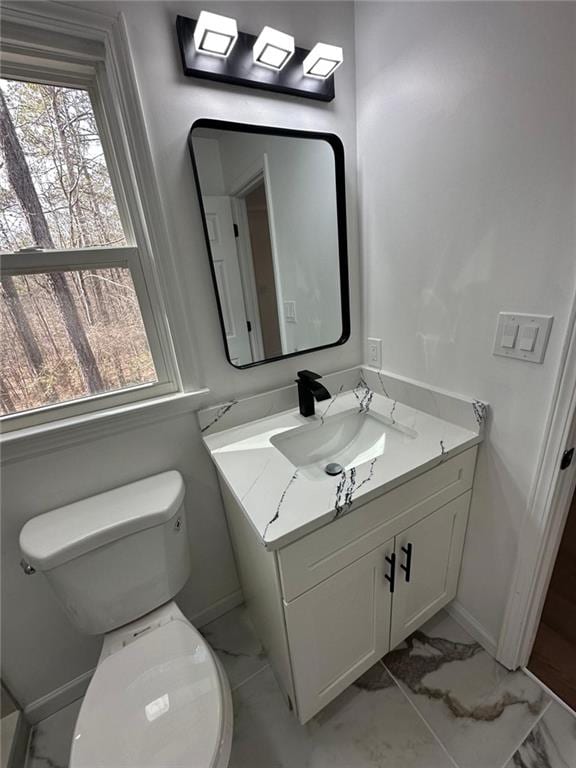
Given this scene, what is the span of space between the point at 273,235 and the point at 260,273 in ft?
0.48

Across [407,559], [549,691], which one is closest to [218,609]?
[407,559]

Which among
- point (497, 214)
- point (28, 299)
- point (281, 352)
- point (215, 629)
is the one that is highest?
point (497, 214)

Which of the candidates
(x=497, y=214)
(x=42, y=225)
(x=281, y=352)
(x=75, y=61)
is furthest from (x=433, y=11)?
A: (x=42, y=225)

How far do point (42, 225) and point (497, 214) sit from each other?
1229mm

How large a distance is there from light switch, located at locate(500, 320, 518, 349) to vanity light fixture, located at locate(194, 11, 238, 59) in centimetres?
107

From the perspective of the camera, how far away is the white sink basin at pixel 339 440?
45.0 inches

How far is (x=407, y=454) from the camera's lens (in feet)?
3.15

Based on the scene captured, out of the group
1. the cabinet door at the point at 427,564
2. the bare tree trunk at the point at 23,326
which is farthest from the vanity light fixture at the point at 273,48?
the cabinet door at the point at 427,564

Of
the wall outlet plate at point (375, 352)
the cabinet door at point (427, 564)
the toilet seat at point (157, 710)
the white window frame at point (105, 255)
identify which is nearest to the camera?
the toilet seat at point (157, 710)

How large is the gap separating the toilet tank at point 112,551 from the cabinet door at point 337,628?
0.43 meters

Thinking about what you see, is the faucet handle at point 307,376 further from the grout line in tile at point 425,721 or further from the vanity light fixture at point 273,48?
the grout line in tile at point 425,721

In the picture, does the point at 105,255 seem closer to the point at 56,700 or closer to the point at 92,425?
the point at 92,425

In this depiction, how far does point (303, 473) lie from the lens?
101cm

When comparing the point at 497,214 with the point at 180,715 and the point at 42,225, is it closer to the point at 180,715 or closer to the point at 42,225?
the point at 42,225
